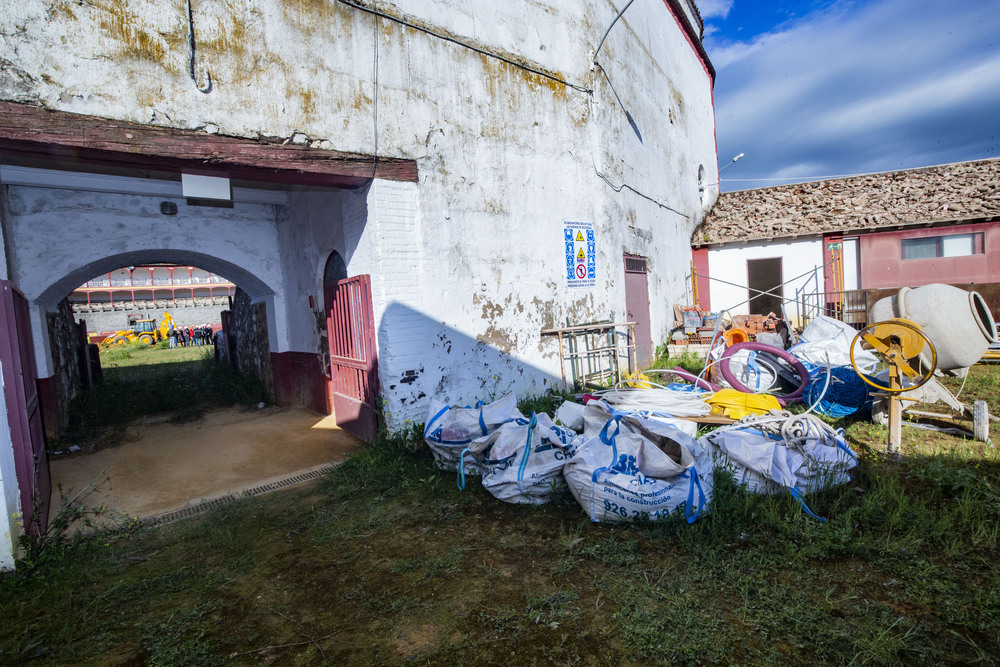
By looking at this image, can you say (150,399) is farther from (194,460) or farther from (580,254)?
(580,254)

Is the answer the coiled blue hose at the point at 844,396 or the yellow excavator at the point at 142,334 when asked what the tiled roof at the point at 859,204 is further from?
the yellow excavator at the point at 142,334

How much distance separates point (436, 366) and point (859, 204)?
591 inches

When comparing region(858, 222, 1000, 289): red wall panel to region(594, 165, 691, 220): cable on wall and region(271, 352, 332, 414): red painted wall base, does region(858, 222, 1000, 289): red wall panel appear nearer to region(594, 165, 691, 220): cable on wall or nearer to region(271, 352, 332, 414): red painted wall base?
region(594, 165, 691, 220): cable on wall

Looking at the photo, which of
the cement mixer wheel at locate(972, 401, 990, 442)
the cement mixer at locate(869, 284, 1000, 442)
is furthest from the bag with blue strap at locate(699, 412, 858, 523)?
the cement mixer wheel at locate(972, 401, 990, 442)

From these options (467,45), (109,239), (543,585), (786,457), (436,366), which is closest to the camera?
(543,585)

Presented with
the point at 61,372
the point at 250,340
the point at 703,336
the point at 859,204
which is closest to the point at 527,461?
the point at 61,372

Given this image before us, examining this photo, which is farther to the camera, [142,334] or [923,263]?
[142,334]

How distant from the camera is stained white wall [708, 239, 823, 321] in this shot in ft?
45.9

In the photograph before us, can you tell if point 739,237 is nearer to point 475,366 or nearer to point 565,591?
point 475,366

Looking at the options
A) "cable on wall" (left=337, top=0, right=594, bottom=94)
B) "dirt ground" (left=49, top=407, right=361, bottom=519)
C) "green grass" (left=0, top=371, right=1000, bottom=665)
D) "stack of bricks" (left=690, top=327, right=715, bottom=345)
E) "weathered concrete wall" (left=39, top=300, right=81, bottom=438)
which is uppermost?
"cable on wall" (left=337, top=0, right=594, bottom=94)

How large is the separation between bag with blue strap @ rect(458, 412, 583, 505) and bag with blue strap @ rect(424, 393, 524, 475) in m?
0.25

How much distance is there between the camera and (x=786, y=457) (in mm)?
3537

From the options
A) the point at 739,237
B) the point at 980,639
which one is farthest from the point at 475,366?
the point at 739,237

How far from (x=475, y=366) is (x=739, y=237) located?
481 inches
